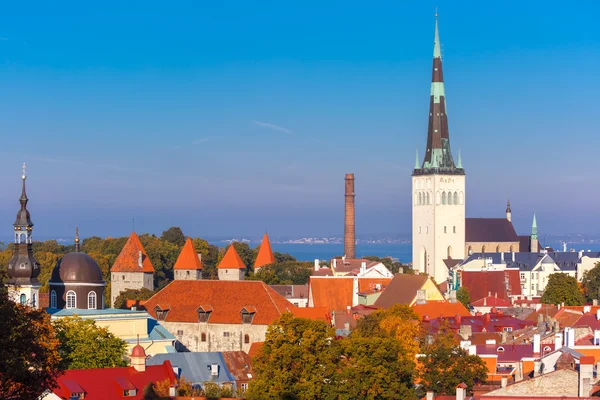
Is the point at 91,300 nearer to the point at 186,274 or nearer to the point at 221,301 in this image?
the point at 221,301

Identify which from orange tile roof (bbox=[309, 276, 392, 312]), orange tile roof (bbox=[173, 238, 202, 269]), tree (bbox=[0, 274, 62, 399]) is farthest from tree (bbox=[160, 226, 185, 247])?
tree (bbox=[0, 274, 62, 399])

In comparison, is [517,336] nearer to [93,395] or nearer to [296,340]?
[296,340]

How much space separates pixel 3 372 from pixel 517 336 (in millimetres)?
38204

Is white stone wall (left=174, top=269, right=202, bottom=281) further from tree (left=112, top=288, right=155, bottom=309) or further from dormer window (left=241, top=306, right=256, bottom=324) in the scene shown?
dormer window (left=241, top=306, right=256, bottom=324)

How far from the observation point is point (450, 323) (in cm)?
7225

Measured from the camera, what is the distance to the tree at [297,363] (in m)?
50.7

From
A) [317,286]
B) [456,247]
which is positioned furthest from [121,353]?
[456,247]

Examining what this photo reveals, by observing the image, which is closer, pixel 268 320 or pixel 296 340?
pixel 296 340

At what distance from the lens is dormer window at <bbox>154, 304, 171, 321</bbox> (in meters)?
Result: 83.6

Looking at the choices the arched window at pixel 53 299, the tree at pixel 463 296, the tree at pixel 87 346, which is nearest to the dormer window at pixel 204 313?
the arched window at pixel 53 299

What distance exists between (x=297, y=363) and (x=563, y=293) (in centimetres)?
5044

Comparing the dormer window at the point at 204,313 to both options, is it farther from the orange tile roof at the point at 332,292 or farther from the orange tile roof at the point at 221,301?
the orange tile roof at the point at 332,292

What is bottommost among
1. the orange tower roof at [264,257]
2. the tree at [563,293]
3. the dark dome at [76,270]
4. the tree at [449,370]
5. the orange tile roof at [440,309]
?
the tree at [449,370]

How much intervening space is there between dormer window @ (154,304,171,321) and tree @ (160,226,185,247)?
223 feet
